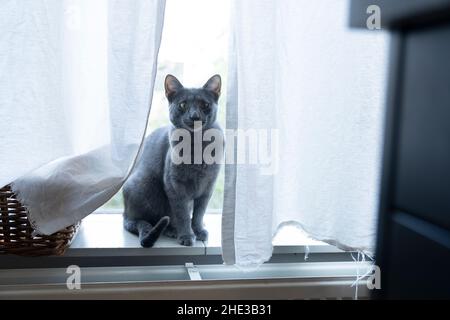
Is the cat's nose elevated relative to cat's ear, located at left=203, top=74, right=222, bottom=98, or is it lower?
lower

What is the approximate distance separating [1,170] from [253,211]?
56cm

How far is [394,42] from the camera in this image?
2.78ft

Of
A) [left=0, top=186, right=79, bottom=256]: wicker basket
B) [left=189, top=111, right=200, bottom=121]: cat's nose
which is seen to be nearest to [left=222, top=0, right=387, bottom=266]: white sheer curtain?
[left=189, top=111, right=200, bottom=121]: cat's nose

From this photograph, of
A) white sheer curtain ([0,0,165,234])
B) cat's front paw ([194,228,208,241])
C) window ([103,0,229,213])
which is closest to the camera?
white sheer curtain ([0,0,165,234])

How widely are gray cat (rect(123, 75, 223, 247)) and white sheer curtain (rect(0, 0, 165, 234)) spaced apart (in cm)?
16

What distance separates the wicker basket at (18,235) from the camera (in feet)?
2.67

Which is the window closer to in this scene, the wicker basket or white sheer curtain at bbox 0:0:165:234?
white sheer curtain at bbox 0:0:165:234

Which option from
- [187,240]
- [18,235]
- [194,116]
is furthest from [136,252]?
[194,116]

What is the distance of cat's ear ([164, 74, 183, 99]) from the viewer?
93 cm

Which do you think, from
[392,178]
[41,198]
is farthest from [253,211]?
[41,198]

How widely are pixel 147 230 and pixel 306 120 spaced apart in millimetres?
523

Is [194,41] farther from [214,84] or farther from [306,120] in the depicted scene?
[306,120]

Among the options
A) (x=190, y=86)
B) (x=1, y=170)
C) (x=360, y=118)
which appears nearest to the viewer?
(x=1, y=170)
